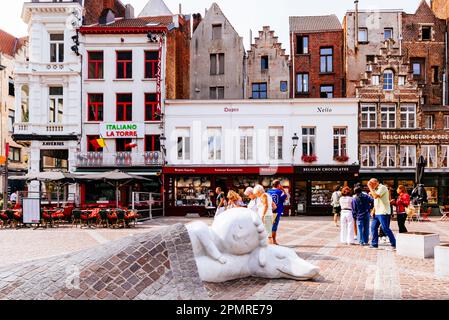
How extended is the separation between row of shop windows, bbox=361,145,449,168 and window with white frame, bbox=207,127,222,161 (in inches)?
366

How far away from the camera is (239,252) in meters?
6.11

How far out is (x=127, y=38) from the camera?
87.7 feet

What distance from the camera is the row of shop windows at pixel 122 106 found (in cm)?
2666

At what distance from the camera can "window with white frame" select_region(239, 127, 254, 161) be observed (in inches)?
1026

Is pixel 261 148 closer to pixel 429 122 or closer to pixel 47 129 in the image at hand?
pixel 429 122

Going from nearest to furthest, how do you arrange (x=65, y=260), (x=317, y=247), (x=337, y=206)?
1. (x=65, y=260)
2. (x=317, y=247)
3. (x=337, y=206)

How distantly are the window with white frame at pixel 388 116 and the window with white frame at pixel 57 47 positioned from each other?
20812 mm

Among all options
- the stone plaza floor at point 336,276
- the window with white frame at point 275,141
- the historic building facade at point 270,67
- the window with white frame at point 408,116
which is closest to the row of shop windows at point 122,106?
the historic building facade at point 270,67

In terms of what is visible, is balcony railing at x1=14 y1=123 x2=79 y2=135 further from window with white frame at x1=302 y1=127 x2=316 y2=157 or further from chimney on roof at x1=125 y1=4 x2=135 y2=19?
window with white frame at x1=302 y1=127 x2=316 y2=157

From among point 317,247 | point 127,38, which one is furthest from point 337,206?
point 127,38

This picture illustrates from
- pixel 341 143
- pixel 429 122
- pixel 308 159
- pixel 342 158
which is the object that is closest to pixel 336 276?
pixel 308 159

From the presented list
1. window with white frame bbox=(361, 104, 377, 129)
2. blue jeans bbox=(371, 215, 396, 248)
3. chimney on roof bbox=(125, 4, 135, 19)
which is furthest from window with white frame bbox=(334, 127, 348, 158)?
chimney on roof bbox=(125, 4, 135, 19)
